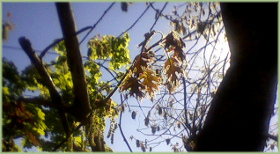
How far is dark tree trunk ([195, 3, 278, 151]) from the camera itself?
1054 millimetres

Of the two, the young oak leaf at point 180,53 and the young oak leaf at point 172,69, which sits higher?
the young oak leaf at point 180,53

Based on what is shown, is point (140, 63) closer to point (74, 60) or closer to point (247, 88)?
point (74, 60)

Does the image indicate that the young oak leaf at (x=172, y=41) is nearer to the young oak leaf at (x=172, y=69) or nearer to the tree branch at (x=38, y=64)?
the young oak leaf at (x=172, y=69)

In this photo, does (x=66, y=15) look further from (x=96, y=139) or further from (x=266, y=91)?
(x=96, y=139)

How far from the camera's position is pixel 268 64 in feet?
3.80

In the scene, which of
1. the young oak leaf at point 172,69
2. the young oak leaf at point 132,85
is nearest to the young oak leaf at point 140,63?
the young oak leaf at point 132,85

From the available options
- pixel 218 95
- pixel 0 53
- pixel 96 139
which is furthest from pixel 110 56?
pixel 218 95

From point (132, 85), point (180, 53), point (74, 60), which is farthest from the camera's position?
point (132, 85)

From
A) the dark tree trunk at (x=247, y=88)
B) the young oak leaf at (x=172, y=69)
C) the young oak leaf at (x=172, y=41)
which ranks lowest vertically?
the dark tree trunk at (x=247, y=88)

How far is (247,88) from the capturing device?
1114 mm

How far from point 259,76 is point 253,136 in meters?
0.28

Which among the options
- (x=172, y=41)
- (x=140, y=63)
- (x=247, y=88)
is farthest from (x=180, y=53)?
(x=247, y=88)

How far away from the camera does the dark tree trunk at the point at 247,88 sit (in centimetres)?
105

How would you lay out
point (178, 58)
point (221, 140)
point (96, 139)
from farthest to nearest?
point (96, 139) < point (178, 58) < point (221, 140)
